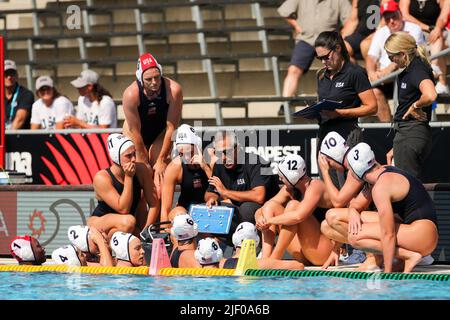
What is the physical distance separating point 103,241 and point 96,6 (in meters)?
7.31

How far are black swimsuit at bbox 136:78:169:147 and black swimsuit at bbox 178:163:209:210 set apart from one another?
1.78 ft

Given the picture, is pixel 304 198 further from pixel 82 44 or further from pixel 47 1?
pixel 47 1

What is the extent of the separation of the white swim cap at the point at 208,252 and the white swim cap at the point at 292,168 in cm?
87

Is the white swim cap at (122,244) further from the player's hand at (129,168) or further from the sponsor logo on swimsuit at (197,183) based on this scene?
the sponsor logo on swimsuit at (197,183)

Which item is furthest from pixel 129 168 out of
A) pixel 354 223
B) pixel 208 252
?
pixel 354 223

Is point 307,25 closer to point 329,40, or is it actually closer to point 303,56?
point 303,56

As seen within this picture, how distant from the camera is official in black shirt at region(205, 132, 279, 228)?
10.5m

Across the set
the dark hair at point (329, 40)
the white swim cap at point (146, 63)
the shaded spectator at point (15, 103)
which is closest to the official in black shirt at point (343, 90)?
the dark hair at point (329, 40)

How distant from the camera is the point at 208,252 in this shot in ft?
31.7

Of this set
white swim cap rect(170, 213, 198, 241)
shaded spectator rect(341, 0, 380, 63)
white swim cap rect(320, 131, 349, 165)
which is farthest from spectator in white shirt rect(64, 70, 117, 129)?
white swim cap rect(320, 131, 349, 165)

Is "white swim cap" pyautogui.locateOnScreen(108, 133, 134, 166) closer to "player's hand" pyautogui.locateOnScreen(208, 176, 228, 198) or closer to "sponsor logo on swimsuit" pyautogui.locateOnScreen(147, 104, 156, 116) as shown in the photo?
"sponsor logo on swimsuit" pyautogui.locateOnScreen(147, 104, 156, 116)

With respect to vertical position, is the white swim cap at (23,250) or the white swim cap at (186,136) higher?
the white swim cap at (186,136)

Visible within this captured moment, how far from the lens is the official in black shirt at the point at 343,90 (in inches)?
397

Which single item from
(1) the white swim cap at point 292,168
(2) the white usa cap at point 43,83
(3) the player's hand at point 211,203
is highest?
(2) the white usa cap at point 43,83
